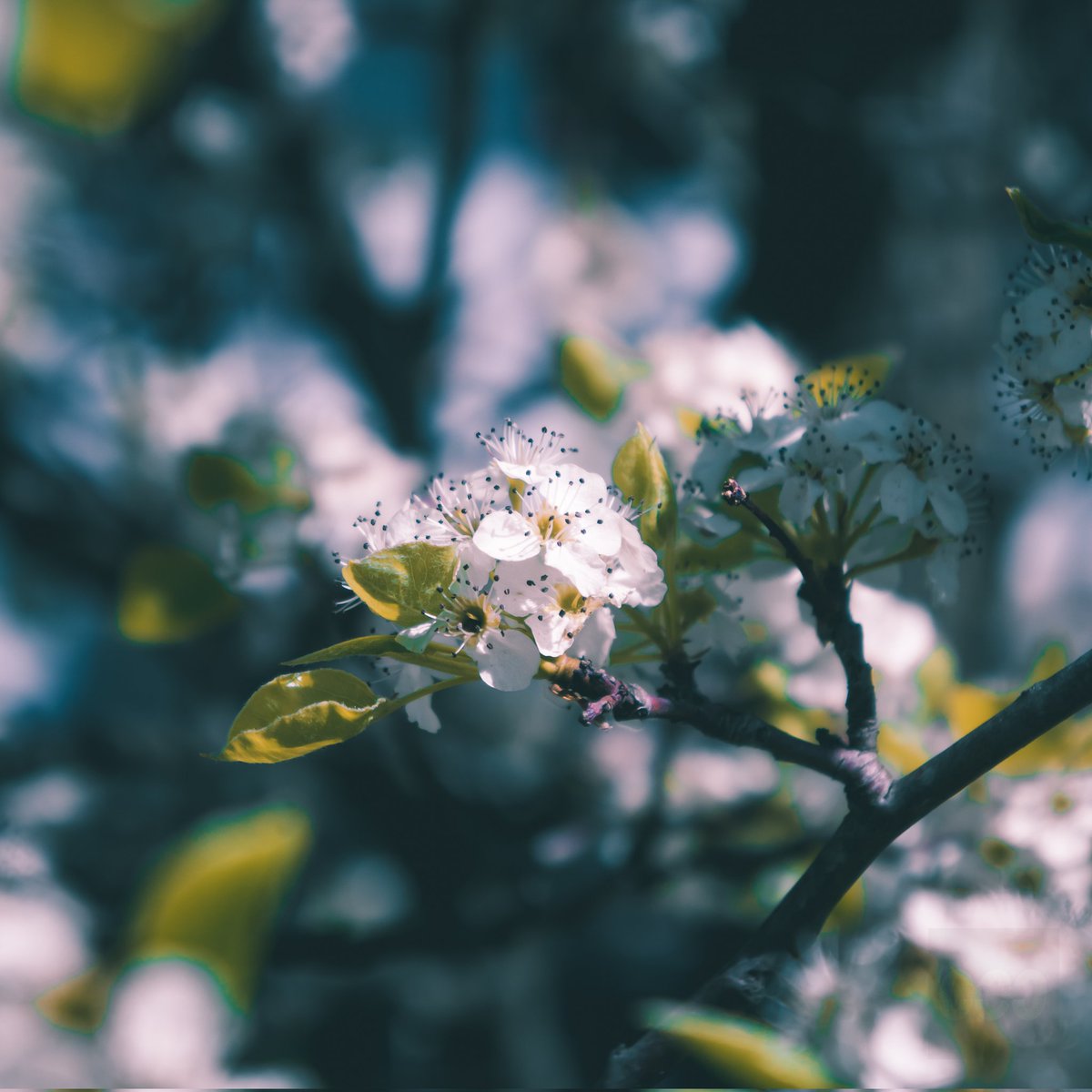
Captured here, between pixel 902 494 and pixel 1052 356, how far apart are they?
0.13 m

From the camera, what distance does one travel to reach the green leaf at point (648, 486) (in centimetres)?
49

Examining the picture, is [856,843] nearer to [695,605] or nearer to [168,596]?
[695,605]

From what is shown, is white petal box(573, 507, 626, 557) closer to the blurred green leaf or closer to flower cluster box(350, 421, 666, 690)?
flower cluster box(350, 421, 666, 690)

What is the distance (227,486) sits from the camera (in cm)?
102

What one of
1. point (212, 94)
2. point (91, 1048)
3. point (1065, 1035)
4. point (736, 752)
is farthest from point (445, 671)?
point (212, 94)

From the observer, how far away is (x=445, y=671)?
489mm

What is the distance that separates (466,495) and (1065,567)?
5.79ft

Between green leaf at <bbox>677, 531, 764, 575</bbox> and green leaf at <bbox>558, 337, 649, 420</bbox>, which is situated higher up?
green leaf at <bbox>558, 337, 649, 420</bbox>

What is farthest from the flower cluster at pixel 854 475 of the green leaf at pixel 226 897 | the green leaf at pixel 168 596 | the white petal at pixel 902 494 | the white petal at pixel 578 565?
the green leaf at pixel 168 596

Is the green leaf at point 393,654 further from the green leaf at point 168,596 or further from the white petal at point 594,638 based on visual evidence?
the green leaf at point 168,596

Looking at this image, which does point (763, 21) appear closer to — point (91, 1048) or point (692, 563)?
point (692, 563)

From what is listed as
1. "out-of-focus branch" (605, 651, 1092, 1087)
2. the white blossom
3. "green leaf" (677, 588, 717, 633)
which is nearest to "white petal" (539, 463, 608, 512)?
"green leaf" (677, 588, 717, 633)

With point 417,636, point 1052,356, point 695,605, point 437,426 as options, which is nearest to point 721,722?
point 695,605

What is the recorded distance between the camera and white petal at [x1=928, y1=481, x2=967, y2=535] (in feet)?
1.73
